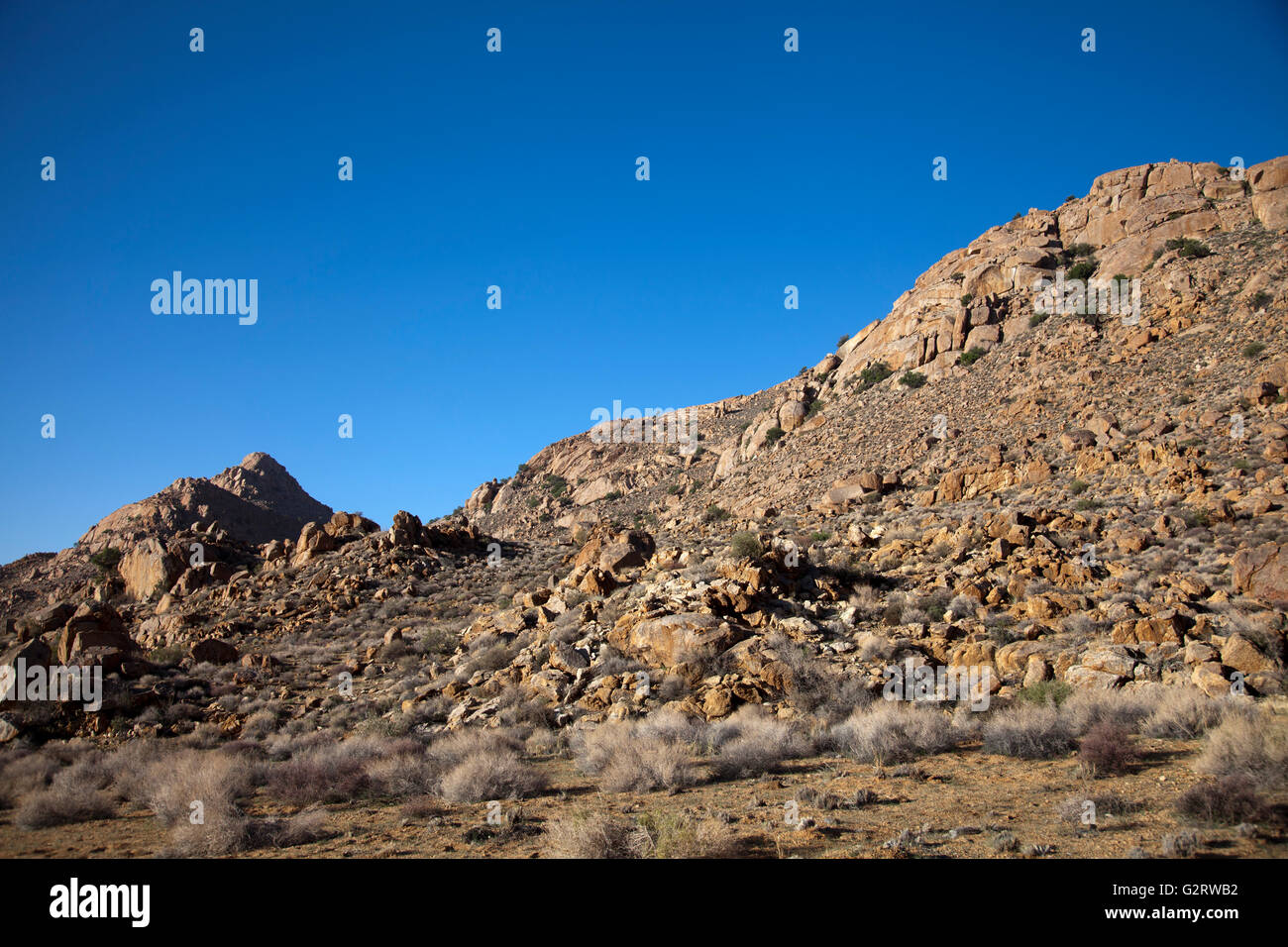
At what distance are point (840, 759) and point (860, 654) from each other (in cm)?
424

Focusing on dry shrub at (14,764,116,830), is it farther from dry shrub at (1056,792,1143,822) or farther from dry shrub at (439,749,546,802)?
dry shrub at (1056,792,1143,822)

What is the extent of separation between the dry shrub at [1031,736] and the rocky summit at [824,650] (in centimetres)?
5

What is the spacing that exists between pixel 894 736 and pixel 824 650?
4.41 metres

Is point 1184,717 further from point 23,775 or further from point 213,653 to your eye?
point 213,653

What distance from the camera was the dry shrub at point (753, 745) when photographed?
907cm

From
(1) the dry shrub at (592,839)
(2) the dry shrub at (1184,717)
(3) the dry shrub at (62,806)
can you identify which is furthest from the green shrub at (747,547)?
(3) the dry shrub at (62,806)

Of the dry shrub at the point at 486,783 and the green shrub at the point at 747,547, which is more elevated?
the green shrub at the point at 747,547

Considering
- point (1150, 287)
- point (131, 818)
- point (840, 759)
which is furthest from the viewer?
A: point (1150, 287)

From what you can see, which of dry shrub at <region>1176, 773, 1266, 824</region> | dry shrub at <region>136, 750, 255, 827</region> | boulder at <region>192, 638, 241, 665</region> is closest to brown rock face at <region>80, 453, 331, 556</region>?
boulder at <region>192, 638, 241, 665</region>

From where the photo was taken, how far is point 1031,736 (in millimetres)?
8820

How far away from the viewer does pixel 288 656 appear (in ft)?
65.7

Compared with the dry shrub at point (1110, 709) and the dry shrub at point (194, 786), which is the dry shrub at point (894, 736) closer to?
the dry shrub at point (1110, 709)
